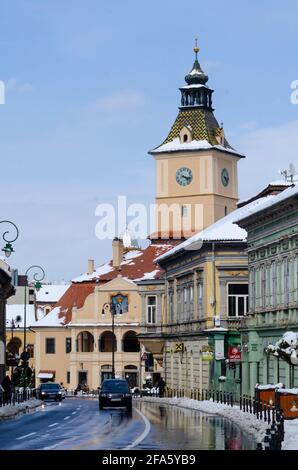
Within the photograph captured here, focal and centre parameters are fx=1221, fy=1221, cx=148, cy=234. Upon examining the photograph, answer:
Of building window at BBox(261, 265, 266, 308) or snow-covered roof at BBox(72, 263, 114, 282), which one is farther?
snow-covered roof at BBox(72, 263, 114, 282)

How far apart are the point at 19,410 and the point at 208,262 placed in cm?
2031

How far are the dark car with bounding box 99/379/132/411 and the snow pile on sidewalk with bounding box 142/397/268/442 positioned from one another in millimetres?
3701

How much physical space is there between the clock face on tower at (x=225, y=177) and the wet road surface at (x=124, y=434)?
285 ft

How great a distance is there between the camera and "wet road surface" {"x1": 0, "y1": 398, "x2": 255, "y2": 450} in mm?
30922

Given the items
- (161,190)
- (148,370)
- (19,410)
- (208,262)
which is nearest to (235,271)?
(208,262)

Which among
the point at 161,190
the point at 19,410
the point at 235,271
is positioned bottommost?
the point at 19,410

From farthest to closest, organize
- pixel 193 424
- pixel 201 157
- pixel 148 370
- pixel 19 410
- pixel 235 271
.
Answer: pixel 201 157, pixel 148 370, pixel 235 271, pixel 19 410, pixel 193 424

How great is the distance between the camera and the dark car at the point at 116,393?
60.5 meters

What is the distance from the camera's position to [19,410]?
198 ft

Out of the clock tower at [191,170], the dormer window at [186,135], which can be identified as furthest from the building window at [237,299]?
the dormer window at [186,135]

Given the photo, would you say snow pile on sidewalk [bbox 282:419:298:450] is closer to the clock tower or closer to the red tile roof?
the clock tower

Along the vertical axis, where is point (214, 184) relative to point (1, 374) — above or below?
above

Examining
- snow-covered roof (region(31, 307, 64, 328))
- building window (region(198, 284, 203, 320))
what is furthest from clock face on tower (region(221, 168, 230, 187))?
building window (region(198, 284, 203, 320))
